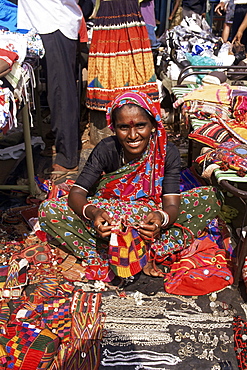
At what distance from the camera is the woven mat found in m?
1.89

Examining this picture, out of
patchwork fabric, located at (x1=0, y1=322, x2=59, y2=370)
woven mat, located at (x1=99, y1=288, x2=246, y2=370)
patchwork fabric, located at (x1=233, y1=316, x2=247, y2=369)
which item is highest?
patchwork fabric, located at (x1=0, y1=322, x2=59, y2=370)

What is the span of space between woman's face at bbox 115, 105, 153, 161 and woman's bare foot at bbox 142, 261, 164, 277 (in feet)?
2.64

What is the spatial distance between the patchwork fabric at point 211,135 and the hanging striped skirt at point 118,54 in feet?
5.18

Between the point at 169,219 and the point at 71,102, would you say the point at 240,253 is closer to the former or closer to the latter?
the point at 169,219

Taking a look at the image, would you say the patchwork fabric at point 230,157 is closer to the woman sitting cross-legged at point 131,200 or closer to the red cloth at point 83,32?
the woman sitting cross-legged at point 131,200

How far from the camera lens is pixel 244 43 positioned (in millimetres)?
6574

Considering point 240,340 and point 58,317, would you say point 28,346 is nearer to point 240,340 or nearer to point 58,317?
point 58,317

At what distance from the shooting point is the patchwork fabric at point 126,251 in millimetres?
2078

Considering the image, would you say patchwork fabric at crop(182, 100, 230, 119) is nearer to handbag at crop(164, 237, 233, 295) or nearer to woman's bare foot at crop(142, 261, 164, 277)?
handbag at crop(164, 237, 233, 295)

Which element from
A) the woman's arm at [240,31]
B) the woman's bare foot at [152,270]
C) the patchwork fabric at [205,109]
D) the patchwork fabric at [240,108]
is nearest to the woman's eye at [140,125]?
the woman's bare foot at [152,270]

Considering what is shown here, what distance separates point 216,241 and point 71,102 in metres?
2.19

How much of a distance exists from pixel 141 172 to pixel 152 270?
70 cm

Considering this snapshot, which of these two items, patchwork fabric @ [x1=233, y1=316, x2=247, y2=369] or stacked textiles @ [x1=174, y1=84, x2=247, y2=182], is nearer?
patchwork fabric @ [x1=233, y1=316, x2=247, y2=369]

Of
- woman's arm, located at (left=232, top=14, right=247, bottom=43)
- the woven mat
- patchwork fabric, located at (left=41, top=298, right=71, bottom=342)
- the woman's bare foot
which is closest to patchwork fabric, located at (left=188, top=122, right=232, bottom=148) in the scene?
the woman's bare foot
